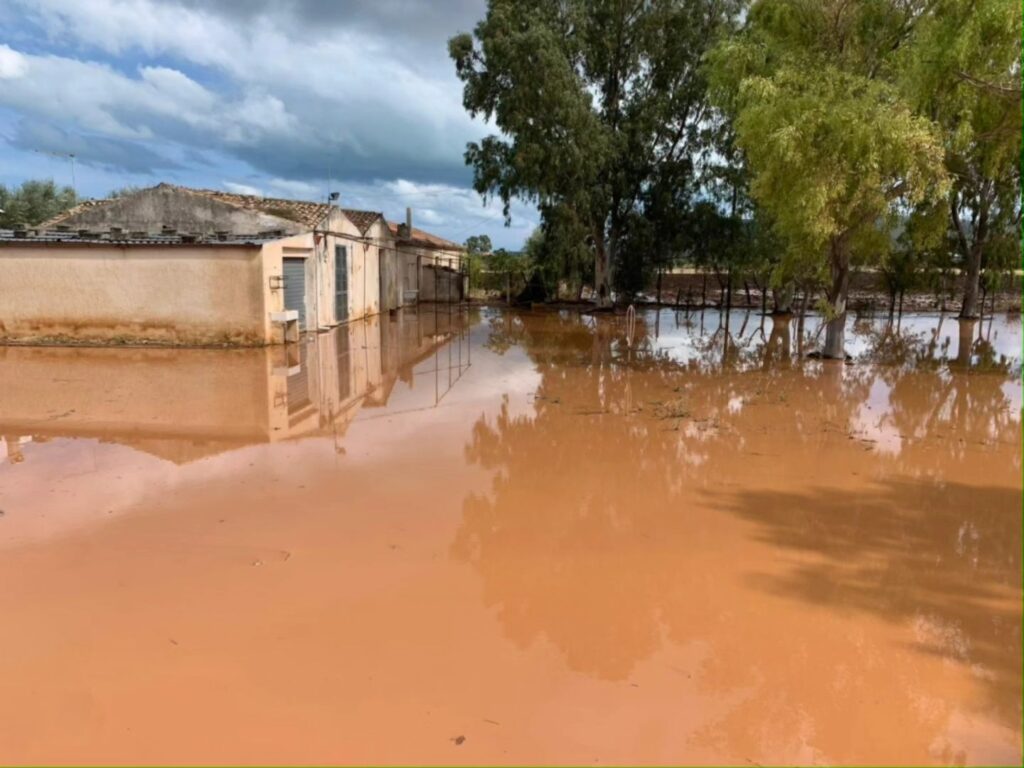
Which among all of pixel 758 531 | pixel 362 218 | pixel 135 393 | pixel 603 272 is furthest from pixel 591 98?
pixel 758 531

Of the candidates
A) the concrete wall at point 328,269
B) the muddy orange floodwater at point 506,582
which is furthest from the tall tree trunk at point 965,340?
the concrete wall at point 328,269

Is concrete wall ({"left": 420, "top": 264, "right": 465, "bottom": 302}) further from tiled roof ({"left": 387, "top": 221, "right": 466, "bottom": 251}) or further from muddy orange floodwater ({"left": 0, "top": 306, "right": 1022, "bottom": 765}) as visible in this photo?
muddy orange floodwater ({"left": 0, "top": 306, "right": 1022, "bottom": 765})

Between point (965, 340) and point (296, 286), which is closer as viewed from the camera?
point (296, 286)

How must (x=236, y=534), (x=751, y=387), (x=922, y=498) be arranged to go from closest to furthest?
1. (x=236, y=534)
2. (x=922, y=498)
3. (x=751, y=387)

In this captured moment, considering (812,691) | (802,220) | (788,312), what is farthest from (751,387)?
(788,312)

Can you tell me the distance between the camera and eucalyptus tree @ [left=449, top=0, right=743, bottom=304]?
77.9 feet

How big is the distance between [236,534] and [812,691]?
4370 mm

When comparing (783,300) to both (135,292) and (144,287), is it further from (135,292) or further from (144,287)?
(135,292)

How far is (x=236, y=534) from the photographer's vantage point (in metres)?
5.44

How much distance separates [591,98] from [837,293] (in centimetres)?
1415

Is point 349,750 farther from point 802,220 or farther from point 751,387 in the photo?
point 802,220

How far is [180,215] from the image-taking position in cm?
1783

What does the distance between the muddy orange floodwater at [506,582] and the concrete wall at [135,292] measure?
5208 mm

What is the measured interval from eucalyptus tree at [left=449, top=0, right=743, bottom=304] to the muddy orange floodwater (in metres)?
16.6
